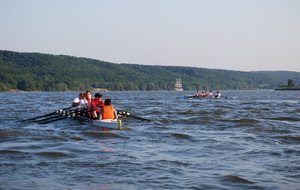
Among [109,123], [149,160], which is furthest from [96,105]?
[149,160]

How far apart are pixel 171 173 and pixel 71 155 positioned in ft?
10.8

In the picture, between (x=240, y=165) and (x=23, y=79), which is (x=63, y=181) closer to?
(x=240, y=165)

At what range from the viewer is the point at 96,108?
717 inches

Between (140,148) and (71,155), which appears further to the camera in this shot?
(140,148)

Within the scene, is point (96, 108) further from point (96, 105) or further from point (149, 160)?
point (149, 160)

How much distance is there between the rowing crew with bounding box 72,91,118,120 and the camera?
54.7 ft

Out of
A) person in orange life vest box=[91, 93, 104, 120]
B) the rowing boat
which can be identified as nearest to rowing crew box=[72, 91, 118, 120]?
person in orange life vest box=[91, 93, 104, 120]

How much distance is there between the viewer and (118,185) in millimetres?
7582

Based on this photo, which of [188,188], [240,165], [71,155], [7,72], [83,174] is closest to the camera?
[188,188]

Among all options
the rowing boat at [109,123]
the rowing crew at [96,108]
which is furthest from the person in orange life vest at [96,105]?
the rowing boat at [109,123]

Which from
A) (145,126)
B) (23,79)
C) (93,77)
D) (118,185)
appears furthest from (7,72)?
(118,185)

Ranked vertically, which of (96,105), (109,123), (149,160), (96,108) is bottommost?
(149,160)

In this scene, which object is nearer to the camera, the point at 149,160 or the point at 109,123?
the point at 149,160

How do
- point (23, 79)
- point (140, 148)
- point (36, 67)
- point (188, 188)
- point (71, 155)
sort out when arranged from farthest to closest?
point (36, 67) → point (23, 79) → point (140, 148) → point (71, 155) → point (188, 188)
